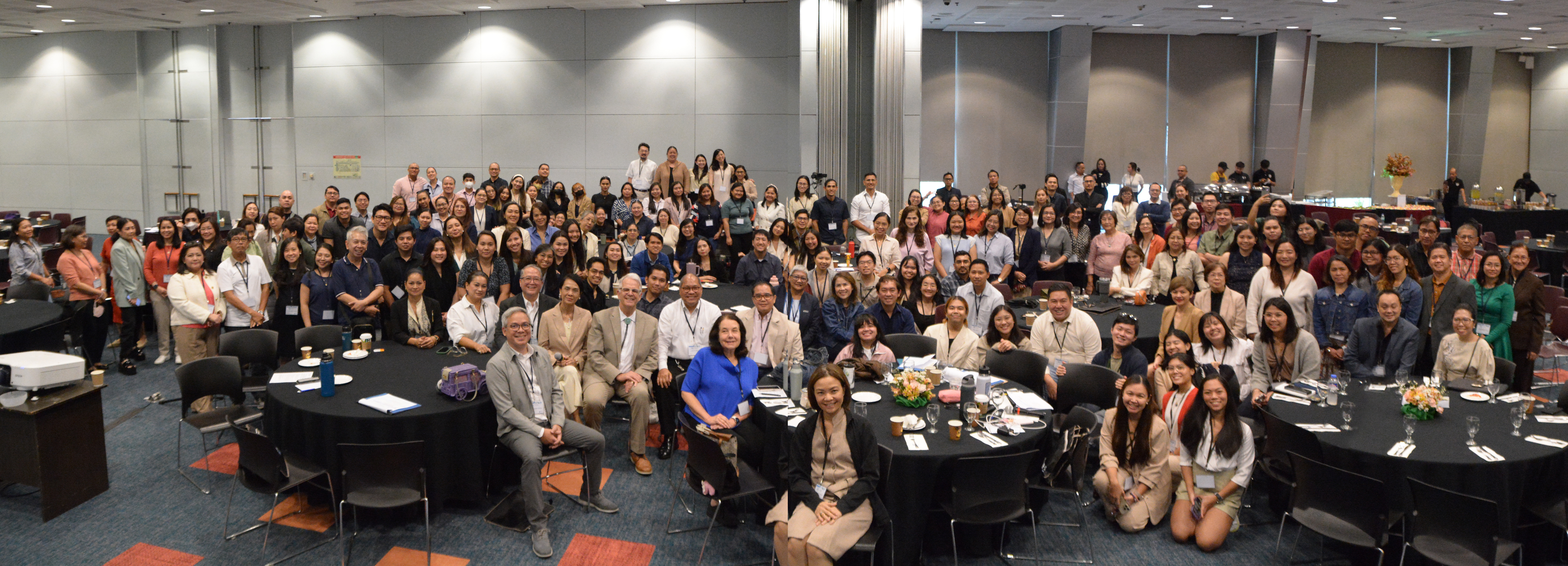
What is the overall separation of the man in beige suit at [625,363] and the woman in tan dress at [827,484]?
1861mm

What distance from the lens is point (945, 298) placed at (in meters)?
7.65

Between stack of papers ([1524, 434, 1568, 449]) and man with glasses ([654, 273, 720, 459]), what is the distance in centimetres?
480

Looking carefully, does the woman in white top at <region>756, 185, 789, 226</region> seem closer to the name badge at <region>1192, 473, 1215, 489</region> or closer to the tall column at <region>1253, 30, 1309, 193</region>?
the name badge at <region>1192, 473, 1215, 489</region>

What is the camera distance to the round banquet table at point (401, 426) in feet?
16.3

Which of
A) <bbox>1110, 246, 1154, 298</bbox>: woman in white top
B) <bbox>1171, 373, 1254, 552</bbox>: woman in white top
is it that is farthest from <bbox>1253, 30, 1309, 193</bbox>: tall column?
<bbox>1171, 373, 1254, 552</bbox>: woman in white top

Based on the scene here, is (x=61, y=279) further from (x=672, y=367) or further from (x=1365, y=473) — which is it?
(x=1365, y=473)

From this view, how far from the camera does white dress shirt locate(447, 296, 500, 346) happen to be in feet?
21.0

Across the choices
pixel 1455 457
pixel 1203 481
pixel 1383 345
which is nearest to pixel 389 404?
pixel 1203 481

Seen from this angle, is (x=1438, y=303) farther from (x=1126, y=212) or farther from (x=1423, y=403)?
(x=1126, y=212)

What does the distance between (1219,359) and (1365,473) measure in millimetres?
1405

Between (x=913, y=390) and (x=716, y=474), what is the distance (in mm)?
1219

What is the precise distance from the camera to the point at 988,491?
14.8 feet

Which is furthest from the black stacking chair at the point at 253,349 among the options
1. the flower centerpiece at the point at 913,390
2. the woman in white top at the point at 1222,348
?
the woman in white top at the point at 1222,348

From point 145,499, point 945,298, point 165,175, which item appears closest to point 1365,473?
point 945,298
